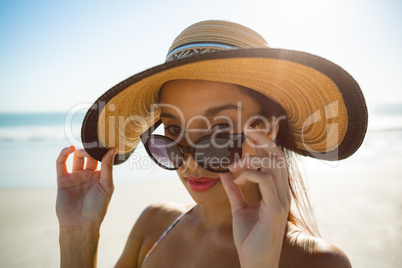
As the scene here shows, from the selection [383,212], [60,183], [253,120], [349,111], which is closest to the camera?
[349,111]

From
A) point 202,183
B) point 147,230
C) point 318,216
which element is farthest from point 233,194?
point 318,216

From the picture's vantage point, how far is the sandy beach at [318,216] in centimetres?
365

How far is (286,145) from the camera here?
2160 millimetres

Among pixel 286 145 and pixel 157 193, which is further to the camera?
pixel 157 193

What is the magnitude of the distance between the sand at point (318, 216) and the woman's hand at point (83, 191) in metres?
2.03

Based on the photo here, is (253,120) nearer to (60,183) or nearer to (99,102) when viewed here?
(99,102)

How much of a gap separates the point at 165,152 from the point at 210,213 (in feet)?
1.97

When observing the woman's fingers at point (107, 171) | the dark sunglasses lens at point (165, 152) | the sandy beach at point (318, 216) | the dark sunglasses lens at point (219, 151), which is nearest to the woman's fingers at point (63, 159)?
the woman's fingers at point (107, 171)

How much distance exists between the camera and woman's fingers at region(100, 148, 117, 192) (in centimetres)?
202

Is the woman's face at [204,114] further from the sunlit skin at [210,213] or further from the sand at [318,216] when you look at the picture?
the sand at [318,216]

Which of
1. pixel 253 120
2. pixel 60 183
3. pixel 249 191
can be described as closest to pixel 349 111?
pixel 253 120

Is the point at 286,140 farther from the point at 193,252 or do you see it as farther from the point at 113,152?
the point at 113,152

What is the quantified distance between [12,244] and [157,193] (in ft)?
9.01

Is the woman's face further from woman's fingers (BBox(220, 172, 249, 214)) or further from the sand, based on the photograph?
the sand
